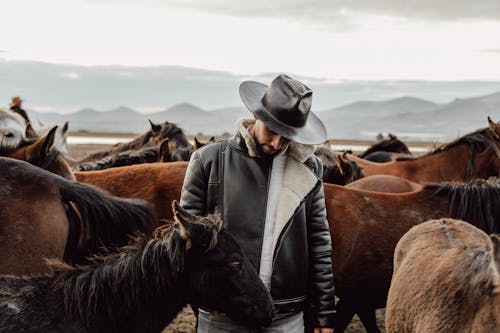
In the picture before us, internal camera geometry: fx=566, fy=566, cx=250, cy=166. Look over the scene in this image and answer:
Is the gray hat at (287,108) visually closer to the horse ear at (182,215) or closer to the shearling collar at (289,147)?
the shearling collar at (289,147)

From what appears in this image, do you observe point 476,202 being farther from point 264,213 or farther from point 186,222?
point 186,222

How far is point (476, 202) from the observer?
5441mm

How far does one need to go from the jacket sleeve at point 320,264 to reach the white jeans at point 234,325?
146mm

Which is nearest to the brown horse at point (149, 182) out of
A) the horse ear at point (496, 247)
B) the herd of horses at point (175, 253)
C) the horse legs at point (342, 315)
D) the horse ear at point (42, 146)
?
the herd of horses at point (175, 253)

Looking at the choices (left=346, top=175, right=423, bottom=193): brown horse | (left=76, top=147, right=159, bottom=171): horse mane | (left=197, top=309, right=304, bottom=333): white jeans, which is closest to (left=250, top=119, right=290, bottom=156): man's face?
(left=197, top=309, right=304, bottom=333): white jeans

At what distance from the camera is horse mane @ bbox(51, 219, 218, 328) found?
2.96 meters

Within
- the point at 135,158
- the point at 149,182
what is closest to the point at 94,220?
the point at 149,182

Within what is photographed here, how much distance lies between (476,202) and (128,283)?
3742mm

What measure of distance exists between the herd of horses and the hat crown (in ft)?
2.18

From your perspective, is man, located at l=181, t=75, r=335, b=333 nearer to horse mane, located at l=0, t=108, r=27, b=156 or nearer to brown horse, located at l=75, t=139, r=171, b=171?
horse mane, located at l=0, t=108, r=27, b=156

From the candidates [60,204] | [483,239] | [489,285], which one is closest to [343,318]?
[483,239]

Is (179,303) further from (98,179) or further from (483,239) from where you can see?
(98,179)

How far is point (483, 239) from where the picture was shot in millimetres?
4340

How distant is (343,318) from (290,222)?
9.75 ft
